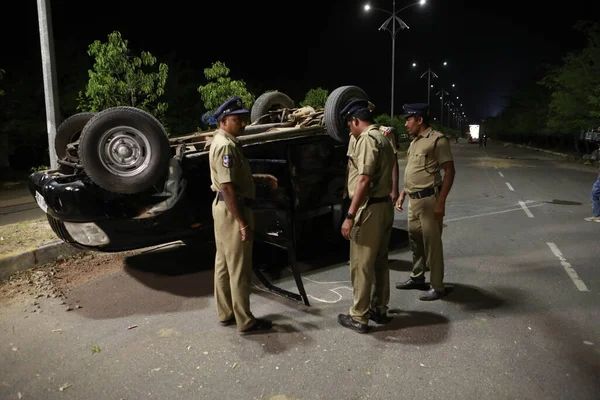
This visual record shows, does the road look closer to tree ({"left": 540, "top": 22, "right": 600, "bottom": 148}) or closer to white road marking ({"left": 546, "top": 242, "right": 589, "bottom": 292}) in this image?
white road marking ({"left": 546, "top": 242, "right": 589, "bottom": 292})

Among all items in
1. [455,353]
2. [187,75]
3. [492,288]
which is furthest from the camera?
[187,75]

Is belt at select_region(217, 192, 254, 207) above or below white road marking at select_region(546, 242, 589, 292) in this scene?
above

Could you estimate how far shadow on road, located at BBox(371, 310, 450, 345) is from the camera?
3709mm

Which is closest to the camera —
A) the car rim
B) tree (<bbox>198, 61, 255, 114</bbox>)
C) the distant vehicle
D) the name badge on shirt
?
the name badge on shirt

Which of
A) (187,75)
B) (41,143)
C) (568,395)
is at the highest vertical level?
(187,75)

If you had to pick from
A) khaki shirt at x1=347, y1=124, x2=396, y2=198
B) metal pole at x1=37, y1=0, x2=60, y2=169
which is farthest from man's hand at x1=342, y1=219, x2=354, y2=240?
metal pole at x1=37, y1=0, x2=60, y2=169

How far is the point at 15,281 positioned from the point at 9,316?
998 mm

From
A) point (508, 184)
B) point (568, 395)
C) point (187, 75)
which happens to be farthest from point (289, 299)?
point (187, 75)

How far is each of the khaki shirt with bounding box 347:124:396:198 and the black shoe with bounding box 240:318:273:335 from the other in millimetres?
1274

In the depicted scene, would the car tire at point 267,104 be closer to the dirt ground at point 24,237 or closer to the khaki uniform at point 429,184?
the dirt ground at point 24,237

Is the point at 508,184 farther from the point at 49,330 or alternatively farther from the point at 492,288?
the point at 49,330

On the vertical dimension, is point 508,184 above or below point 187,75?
below

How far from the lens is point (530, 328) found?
391 cm

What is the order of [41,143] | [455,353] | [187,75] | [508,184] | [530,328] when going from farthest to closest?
[187,75] < [41,143] < [508,184] < [530,328] < [455,353]
